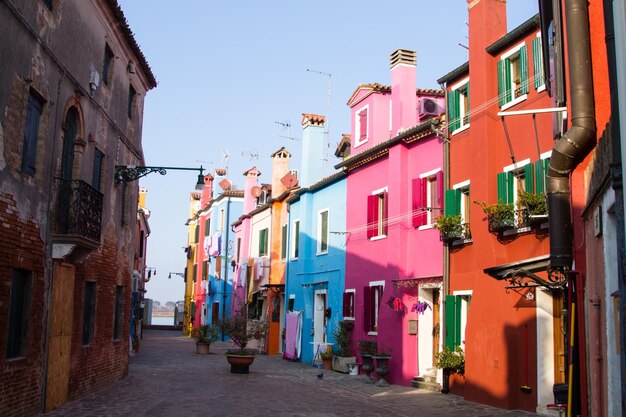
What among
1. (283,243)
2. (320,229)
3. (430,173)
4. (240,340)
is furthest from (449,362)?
(283,243)

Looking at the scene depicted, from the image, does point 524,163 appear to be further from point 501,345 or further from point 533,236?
point 501,345

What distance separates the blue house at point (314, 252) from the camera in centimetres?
2561

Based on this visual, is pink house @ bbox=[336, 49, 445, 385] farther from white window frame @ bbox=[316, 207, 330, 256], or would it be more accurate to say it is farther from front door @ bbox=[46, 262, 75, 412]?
front door @ bbox=[46, 262, 75, 412]

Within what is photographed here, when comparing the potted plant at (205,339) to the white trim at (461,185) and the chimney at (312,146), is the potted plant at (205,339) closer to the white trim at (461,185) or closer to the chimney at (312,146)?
the chimney at (312,146)

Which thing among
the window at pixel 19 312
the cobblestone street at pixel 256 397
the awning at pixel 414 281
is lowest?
the cobblestone street at pixel 256 397

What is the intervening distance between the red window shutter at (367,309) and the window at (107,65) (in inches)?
407

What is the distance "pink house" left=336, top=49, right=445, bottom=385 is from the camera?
19.0 metres

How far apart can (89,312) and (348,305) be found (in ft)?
33.7

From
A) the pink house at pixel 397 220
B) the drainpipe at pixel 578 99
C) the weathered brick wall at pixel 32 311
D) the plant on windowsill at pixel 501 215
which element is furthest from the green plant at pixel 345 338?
the drainpipe at pixel 578 99

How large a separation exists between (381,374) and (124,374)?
7184 millimetres

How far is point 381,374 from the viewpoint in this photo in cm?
1961

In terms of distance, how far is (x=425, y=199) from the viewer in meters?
19.5

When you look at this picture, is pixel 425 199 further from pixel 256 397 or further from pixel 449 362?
pixel 256 397

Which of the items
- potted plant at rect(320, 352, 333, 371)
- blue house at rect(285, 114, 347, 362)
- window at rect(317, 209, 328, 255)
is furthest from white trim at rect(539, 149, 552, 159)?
window at rect(317, 209, 328, 255)
